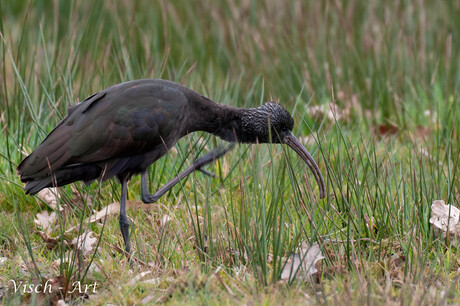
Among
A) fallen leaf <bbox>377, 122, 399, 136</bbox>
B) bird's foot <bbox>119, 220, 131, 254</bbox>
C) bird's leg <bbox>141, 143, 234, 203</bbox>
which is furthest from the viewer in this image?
A: fallen leaf <bbox>377, 122, 399, 136</bbox>

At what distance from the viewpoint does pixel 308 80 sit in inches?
248

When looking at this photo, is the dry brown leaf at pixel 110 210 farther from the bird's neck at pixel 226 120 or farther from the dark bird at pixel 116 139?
the bird's neck at pixel 226 120

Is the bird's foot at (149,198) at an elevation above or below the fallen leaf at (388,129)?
above

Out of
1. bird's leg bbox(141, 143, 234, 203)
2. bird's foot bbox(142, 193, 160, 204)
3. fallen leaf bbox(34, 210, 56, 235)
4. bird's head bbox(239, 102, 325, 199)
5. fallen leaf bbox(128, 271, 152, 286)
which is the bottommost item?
fallen leaf bbox(34, 210, 56, 235)

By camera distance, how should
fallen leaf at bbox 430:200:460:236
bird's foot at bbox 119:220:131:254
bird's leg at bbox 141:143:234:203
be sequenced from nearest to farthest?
fallen leaf at bbox 430:200:460:236 < bird's foot at bbox 119:220:131:254 < bird's leg at bbox 141:143:234:203

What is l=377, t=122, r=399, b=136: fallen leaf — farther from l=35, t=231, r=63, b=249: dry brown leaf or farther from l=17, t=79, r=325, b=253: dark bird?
l=35, t=231, r=63, b=249: dry brown leaf

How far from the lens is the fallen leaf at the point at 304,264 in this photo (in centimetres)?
323

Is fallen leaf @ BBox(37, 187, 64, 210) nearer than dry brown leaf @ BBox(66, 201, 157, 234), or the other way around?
dry brown leaf @ BBox(66, 201, 157, 234)

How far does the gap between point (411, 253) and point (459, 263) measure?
0.90ft

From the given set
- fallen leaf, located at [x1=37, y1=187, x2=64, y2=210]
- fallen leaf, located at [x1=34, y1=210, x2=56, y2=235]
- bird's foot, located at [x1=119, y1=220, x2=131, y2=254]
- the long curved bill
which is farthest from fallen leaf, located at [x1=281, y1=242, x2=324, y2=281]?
fallen leaf, located at [x1=37, y1=187, x2=64, y2=210]

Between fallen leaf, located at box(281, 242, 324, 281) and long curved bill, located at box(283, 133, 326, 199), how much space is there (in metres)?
0.73

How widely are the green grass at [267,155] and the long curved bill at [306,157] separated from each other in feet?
0.28

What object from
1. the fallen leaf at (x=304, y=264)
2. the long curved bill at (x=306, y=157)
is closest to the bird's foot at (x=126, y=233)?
the fallen leaf at (x=304, y=264)

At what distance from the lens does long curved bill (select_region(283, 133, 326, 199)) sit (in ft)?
13.9
